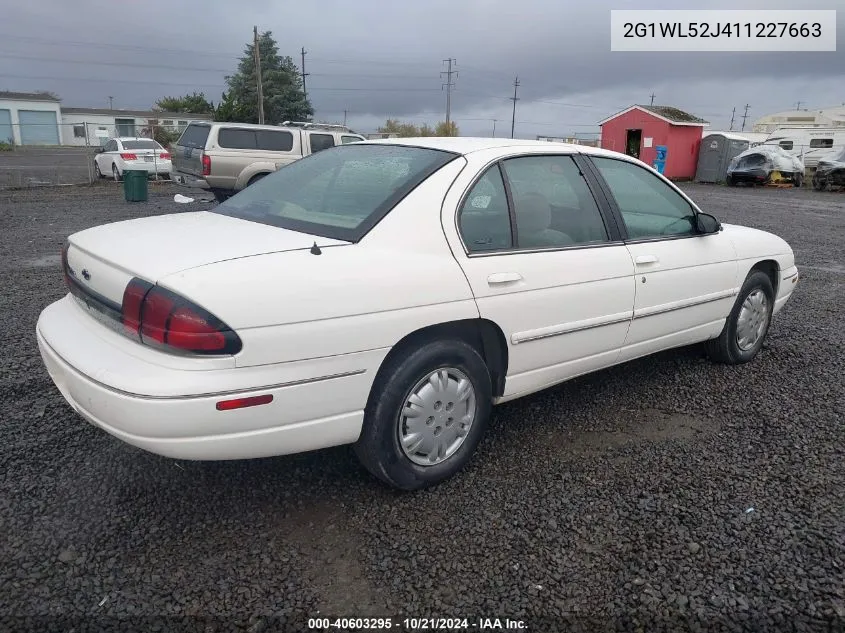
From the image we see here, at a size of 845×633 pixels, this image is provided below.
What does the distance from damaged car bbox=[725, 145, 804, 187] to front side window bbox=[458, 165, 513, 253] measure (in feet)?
90.0

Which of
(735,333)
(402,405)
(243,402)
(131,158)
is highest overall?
(131,158)

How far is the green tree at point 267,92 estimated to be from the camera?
52.0 meters

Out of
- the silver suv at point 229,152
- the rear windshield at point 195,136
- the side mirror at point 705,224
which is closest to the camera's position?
the side mirror at point 705,224

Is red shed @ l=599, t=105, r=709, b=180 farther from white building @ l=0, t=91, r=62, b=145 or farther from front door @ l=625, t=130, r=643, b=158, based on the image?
white building @ l=0, t=91, r=62, b=145

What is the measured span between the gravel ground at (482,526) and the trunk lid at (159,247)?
94 cm

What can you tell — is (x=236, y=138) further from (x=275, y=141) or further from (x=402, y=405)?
(x=402, y=405)

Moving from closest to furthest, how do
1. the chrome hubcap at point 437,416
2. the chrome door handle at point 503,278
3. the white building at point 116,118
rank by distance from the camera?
the chrome hubcap at point 437,416 → the chrome door handle at point 503,278 → the white building at point 116,118

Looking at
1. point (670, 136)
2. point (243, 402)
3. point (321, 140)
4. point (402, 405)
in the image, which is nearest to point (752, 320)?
point (402, 405)

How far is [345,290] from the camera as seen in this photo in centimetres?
253

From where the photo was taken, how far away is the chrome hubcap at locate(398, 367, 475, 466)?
284 cm

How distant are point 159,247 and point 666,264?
274 centimetres

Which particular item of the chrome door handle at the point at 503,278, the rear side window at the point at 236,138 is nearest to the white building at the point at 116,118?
the rear side window at the point at 236,138

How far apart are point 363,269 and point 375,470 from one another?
2.83 ft

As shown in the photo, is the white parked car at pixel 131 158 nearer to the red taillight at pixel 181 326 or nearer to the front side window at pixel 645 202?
the front side window at pixel 645 202
